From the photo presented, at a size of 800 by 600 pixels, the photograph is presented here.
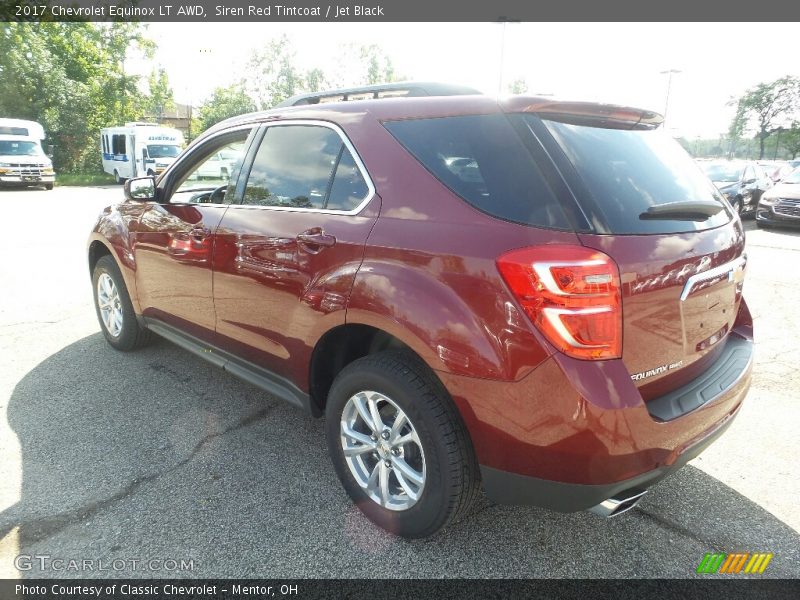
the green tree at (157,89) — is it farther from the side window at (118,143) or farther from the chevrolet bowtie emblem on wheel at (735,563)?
the chevrolet bowtie emblem on wheel at (735,563)

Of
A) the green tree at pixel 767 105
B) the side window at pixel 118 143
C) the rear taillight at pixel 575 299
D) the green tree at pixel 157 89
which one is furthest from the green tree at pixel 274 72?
the rear taillight at pixel 575 299

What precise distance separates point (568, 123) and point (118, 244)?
134 inches

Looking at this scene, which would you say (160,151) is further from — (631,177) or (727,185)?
(631,177)

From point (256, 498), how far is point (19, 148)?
25.3 metres

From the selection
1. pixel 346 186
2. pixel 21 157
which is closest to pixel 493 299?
pixel 346 186

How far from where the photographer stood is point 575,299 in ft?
5.87

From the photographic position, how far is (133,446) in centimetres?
307

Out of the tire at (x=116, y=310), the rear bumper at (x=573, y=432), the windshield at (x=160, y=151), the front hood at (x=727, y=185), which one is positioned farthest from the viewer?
the windshield at (x=160, y=151)

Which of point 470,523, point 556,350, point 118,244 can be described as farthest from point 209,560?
point 118,244

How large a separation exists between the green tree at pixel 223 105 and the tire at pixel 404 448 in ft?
183

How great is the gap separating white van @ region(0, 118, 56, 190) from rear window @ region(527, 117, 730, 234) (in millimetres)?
25331

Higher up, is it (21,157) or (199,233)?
(21,157)

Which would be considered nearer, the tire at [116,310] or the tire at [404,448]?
the tire at [404,448]

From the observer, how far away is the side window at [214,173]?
323cm
